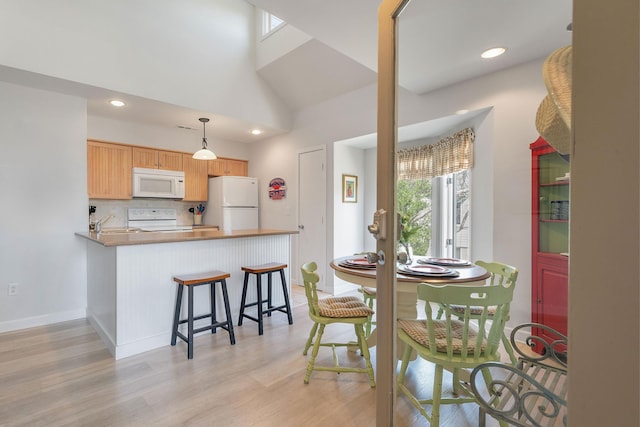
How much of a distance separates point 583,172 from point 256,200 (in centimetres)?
510

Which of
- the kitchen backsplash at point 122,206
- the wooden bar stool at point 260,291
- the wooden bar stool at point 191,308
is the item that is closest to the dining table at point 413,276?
the wooden bar stool at point 260,291

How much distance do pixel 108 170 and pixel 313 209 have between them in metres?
2.89

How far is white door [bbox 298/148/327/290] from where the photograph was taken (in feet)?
14.4

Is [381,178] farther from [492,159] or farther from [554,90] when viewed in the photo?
[492,159]

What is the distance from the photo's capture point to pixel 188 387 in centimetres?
195

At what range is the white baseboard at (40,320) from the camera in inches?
116

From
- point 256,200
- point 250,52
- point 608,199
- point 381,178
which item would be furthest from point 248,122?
point 608,199

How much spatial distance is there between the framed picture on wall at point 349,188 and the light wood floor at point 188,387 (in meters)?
2.27

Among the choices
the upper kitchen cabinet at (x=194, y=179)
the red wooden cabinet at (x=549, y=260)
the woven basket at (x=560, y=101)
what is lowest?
the red wooden cabinet at (x=549, y=260)

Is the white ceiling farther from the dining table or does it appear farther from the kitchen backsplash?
the kitchen backsplash

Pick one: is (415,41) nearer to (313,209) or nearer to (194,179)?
(313,209)

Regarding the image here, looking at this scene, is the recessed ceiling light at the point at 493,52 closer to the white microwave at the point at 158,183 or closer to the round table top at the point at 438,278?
the round table top at the point at 438,278

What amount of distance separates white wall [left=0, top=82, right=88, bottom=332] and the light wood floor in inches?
20.0

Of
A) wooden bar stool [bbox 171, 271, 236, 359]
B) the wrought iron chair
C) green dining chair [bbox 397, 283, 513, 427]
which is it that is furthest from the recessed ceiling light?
wooden bar stool [bbox 171, 271, 236, 359]
